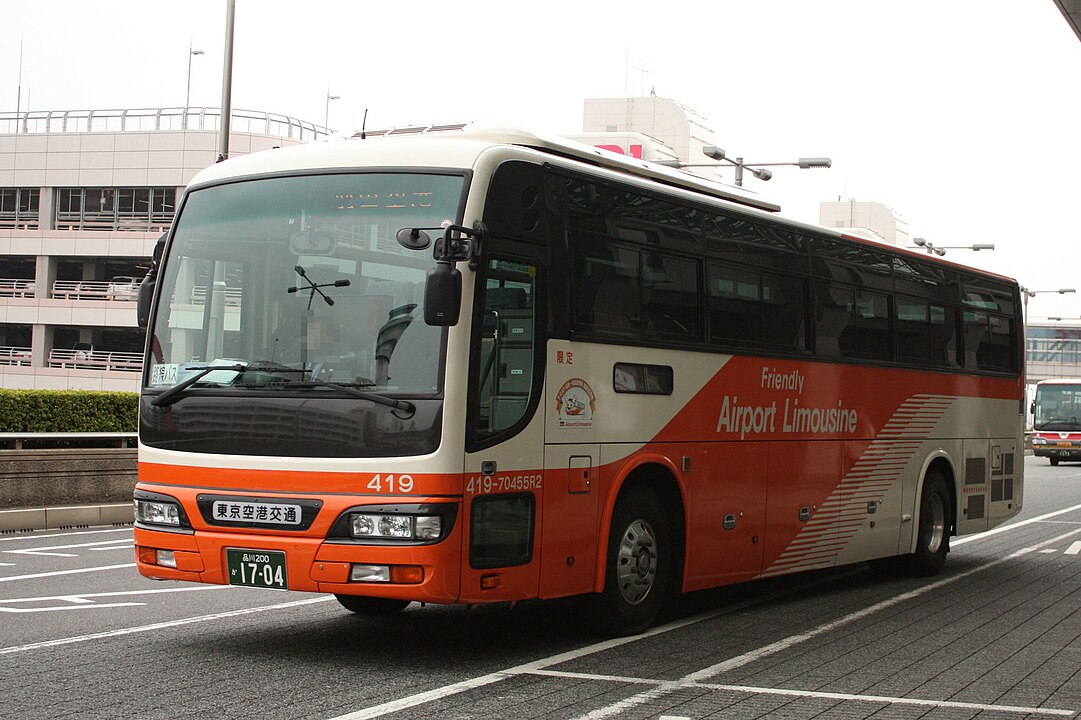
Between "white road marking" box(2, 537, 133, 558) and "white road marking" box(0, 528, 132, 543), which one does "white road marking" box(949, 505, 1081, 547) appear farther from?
"white road marking" box(0, 528, 132, 543)

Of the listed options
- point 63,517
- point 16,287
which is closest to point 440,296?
point 63,517

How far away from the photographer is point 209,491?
853 cm

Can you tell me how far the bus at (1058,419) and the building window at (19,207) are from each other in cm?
4569

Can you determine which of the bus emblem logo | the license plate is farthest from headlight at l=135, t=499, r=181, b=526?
the bus emblem logo

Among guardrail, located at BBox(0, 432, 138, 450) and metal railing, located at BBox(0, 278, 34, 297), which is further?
metal railing, located at BBox(0, 278, 34, 297)

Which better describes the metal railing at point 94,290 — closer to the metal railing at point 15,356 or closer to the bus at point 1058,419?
the metal railing at point 15,356

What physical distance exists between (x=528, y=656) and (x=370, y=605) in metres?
2.00

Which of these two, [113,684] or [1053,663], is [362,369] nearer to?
[113,684]

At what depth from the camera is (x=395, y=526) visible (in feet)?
26.3

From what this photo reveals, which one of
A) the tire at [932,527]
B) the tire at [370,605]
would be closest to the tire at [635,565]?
the tire at [370,605]

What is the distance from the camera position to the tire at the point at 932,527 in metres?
14.4

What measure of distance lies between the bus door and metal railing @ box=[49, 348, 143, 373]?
2136 inches

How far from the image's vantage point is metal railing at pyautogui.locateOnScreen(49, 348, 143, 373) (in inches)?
2392

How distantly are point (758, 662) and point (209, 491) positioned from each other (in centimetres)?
357
